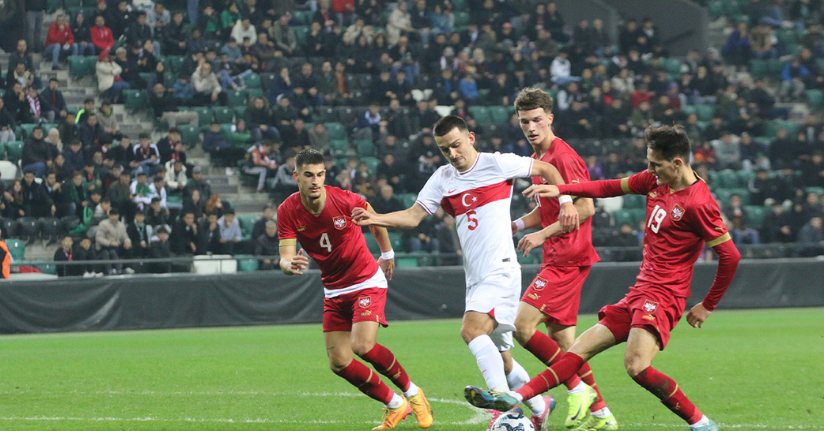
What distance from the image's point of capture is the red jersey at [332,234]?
7.34 metres

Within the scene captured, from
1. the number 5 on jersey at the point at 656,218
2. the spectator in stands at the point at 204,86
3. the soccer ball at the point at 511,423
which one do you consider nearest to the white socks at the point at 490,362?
the soccer ball at the point at 511,423

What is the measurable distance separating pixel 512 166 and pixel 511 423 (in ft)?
6.03

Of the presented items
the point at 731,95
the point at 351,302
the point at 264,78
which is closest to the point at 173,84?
the point at 264,78

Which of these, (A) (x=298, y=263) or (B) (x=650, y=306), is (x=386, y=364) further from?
(B) (x=650, y=306)

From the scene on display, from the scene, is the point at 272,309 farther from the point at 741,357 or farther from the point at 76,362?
the point at 741,357

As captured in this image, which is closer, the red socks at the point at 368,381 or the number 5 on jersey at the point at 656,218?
the number 5 on jersey at the point at 656,218

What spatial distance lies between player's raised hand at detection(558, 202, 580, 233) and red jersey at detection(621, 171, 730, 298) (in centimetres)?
49

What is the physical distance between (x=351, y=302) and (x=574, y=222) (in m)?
1.92

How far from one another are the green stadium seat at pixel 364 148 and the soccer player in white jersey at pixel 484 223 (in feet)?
48.8

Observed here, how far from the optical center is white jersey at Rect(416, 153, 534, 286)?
6.50m

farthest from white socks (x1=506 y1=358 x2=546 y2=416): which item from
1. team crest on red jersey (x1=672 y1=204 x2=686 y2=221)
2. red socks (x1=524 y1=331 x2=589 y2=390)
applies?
team crest on red jersey (x1=672 y1=204 x2=686 y2=221)

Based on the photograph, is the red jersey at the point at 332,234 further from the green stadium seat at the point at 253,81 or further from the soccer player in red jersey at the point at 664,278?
the green stadium seat at the point at 253,81

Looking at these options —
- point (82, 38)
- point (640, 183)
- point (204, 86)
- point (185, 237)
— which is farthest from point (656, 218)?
point (82, 38)

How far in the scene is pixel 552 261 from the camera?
7246 mm
